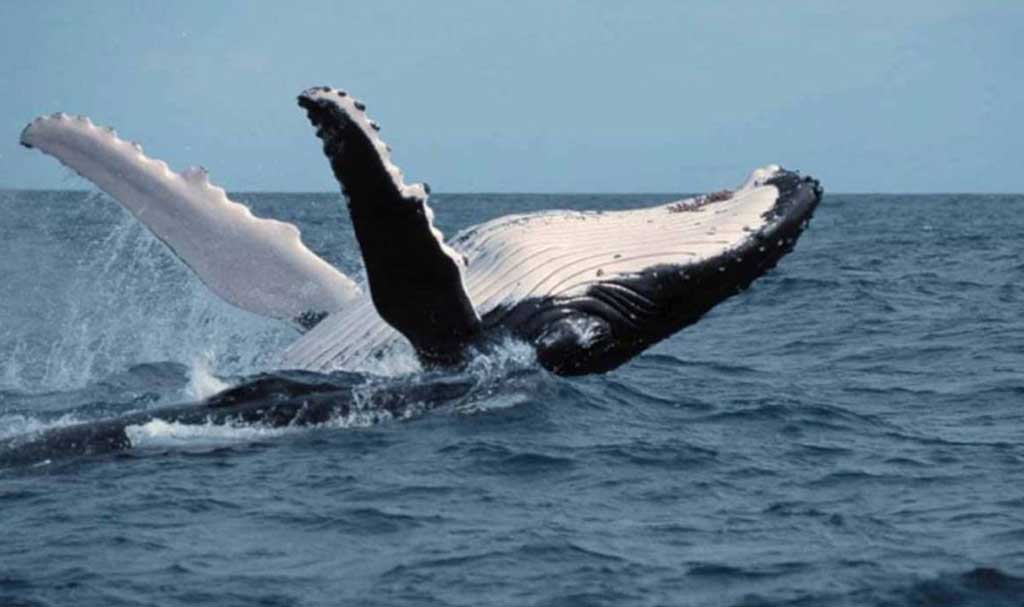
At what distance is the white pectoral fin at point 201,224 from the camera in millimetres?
10148

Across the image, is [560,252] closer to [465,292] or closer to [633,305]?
[633,305]

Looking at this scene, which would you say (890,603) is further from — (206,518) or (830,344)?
(830,344)

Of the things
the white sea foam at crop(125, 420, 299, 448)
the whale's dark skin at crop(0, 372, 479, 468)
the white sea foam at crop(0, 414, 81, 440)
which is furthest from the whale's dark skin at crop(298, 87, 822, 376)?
the white sea foam at crop(0, 414, 81, 440)

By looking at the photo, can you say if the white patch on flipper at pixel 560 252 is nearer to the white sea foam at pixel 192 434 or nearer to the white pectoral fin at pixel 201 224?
the white pectoral fin at pixel 201 224

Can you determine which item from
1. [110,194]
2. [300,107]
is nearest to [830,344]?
[110,194]

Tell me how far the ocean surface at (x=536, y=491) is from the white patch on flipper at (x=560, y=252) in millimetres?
437

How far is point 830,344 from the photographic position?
50.8ft

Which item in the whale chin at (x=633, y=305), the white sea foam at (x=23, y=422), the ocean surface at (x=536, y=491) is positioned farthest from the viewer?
the white sea foam at (x=23, y=422)

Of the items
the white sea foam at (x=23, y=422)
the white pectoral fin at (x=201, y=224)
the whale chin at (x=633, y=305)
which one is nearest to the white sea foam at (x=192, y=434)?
the white sea foam at (x=23, y=422)

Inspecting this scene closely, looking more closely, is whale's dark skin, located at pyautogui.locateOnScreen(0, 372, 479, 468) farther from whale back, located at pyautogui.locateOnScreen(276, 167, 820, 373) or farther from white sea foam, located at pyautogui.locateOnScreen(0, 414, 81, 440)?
white sea foam, located at pyautogui.locateOnScreen(0, 414, 81, 440)

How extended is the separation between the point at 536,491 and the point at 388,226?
4.77 ft

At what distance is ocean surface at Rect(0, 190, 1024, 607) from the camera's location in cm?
653

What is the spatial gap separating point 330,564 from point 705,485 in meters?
2.30

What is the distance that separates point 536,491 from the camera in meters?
8.13
